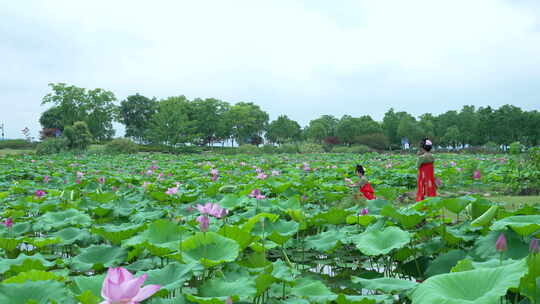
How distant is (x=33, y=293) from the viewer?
5.15 feet

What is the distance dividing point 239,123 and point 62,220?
5509 centimetres

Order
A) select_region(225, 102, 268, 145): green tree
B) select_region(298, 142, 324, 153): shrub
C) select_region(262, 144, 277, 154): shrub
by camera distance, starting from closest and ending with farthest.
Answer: select_region(262, 144, 277, 154): shrub < select_region(298, 142, 324, 153): shrub < select_region(225, 102, 268, 145): green tree

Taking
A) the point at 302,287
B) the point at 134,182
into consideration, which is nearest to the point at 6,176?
the point at 134,182

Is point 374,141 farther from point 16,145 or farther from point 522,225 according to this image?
point 522,225

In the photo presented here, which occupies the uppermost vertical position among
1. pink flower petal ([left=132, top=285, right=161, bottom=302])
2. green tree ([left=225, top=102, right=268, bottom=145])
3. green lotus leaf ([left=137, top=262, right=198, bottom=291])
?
green tree ([left=225, top=102, right=268, bottom=145])

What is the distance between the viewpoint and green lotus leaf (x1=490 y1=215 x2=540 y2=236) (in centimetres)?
186

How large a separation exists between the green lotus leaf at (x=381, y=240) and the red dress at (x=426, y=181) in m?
3.02

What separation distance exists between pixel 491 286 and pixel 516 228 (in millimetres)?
774

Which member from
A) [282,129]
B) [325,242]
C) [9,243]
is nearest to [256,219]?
[325,242]

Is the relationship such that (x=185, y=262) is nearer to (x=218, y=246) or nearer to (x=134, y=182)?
(x=218, y=246)

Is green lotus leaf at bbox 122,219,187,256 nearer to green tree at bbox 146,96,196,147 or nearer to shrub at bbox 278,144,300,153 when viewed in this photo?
shrub at bbox 278,144,300,153

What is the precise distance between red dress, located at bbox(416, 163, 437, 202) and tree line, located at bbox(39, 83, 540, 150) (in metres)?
39.3

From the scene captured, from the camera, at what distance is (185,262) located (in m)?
1.92

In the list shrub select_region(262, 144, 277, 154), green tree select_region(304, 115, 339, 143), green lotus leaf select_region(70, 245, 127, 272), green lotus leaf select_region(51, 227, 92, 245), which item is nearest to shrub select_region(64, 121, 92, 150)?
shrub select_region(262, 144, 277, 154)
